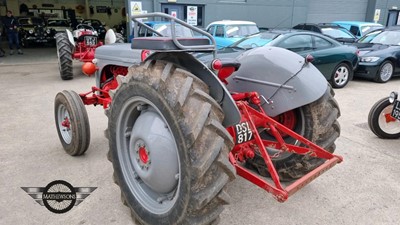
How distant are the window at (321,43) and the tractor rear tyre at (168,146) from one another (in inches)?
280

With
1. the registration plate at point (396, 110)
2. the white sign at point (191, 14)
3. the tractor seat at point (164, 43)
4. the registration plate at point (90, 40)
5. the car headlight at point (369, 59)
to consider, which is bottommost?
the registration plate at point (396, 110)

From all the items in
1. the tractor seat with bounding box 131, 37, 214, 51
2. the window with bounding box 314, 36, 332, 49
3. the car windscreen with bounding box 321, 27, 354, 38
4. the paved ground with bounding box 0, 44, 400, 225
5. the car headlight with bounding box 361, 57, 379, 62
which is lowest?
the paved ground with bounding box 0, 44, 400, 225

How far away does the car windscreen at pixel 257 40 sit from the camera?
26.0 feet

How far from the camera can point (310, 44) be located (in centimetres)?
812

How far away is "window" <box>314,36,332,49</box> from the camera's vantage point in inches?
323

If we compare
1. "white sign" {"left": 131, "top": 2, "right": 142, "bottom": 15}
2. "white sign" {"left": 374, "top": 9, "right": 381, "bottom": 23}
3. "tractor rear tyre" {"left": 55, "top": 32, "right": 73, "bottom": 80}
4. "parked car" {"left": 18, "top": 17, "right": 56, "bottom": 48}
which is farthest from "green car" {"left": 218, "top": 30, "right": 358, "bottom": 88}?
"parked car" {"left": 18, "top": 17, "right": 56, "bottom": 48}

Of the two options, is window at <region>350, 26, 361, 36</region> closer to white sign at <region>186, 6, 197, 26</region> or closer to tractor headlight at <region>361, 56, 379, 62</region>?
tractor headlight at <region>361, 56, 379, 62</region>

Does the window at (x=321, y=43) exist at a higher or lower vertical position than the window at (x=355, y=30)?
lower

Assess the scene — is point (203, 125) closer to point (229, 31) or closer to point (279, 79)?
point (279, 79)

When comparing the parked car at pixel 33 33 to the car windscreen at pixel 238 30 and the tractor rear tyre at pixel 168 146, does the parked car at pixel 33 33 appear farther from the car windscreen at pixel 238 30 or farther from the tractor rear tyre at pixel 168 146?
the tractor rear tyre at pixel 168 146

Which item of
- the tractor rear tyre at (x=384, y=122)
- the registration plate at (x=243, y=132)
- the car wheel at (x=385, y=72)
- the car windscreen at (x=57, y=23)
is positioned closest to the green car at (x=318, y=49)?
the car wheel at (x=385, y=72)

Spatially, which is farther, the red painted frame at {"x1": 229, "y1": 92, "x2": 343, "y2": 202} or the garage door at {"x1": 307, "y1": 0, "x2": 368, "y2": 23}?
the garage door at {"x1": 307, "y1": 0, "x2": 368, "y2": 23}

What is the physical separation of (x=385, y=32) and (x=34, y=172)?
423 inches

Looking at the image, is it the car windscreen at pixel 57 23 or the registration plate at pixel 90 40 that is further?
the car windscreen at pixel 57 23
